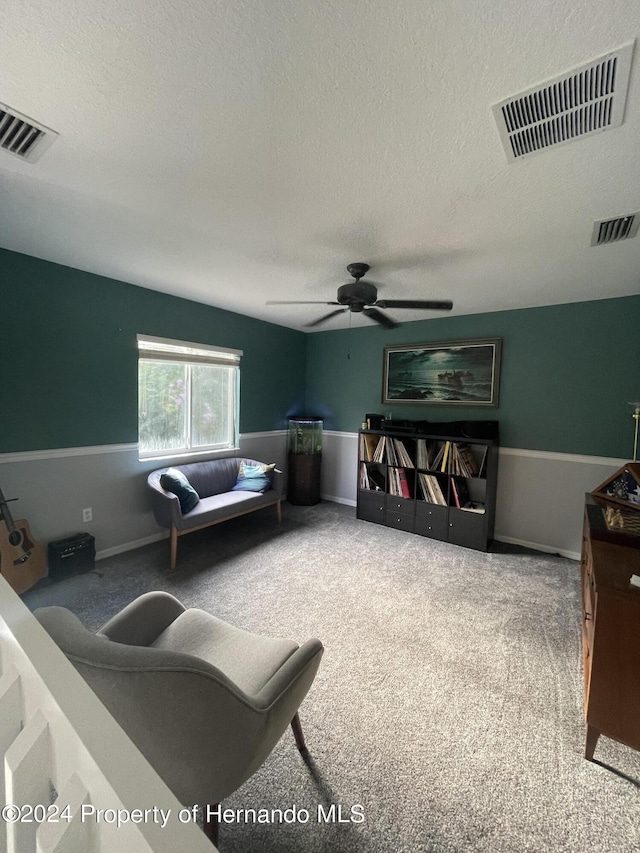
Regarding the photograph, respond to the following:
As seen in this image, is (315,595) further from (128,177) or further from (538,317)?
(538,317)

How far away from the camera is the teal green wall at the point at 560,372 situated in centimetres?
301

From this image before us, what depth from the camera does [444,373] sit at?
3.89 m

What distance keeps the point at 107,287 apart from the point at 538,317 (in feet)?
12.9

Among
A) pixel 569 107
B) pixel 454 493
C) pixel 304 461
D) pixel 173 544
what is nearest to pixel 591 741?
pixel 454 493

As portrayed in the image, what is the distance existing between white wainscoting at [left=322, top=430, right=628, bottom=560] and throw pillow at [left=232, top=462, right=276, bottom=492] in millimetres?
2433

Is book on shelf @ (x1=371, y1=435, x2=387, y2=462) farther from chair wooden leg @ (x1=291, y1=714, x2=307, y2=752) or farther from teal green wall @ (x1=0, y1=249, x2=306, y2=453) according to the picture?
chair wooden leg @ (x1=291, y1=714, x2=307, y2=752)

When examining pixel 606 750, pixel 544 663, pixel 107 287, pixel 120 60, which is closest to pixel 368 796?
pixel 606 750

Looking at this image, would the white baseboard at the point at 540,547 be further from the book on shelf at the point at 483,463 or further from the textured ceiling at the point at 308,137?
the textured ceiling at the point at 308,137

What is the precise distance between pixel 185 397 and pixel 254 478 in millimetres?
1138

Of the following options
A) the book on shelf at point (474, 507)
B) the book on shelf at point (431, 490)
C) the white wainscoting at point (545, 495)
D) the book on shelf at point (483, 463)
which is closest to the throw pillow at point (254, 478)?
the book on shelf at point (431, 490)

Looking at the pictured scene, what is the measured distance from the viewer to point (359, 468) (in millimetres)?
4113

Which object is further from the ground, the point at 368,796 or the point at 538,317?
the point at 538,317

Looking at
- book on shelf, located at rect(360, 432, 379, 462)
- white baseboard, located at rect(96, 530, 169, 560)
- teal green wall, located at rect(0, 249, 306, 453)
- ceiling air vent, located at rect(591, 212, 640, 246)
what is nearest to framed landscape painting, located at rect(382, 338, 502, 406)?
book on shelf, located at rect(360, 432, 379, 462)

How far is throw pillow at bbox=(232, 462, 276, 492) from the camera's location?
12.4 ft
